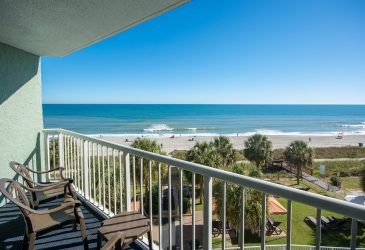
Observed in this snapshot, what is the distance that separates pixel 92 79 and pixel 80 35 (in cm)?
5996

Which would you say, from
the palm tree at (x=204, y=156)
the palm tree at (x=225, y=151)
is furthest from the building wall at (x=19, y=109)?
the palm tree at (x=225, y=151)

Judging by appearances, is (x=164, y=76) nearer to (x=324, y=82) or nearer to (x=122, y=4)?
(x=324, y=82)

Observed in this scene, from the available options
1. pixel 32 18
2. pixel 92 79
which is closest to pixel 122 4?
pixel 32 18

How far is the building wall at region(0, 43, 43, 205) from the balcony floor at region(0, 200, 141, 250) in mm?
824

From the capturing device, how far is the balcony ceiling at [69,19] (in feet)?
7.71

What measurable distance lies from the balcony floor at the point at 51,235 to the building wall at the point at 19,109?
82cm

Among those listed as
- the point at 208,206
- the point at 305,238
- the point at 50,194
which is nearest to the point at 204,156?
the point at 305,238

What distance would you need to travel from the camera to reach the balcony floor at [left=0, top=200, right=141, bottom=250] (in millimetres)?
2512

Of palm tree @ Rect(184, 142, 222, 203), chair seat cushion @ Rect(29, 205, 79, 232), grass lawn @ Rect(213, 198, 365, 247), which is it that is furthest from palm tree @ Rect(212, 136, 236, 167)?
chair seat cushion @ Rect(29, 205, 79, 232)

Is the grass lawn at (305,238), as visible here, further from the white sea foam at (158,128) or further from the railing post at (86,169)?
the white sea foam at (158,128)

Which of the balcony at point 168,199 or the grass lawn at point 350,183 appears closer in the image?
the balcony at point 168,199

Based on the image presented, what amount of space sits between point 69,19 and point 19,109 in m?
2.11

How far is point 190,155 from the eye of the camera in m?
15.6

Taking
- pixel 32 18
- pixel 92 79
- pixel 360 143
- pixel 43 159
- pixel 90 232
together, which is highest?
pixel 92 79
